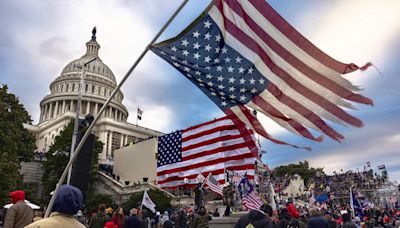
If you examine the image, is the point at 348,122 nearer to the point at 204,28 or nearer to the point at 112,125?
the point at 204,28

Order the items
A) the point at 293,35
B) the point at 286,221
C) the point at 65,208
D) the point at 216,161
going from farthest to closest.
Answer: the point at 216,161 → the point at 286,221 → the point at 293,35 → the point at 65,208

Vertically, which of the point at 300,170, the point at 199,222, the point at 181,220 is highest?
the point at 300,170

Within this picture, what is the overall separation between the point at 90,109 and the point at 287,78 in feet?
282

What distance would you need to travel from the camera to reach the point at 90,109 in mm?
87750

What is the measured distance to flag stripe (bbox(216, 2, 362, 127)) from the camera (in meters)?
6.51

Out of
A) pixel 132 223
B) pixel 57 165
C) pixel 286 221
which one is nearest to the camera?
pixel 132 223

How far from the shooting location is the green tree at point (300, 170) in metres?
92.8

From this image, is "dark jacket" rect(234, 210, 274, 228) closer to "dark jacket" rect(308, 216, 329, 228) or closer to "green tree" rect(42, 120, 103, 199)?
"dark jacket" rect(308, 216, 329, 228)

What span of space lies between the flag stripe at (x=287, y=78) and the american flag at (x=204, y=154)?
1164cm

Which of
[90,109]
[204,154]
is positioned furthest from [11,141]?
[90,109]

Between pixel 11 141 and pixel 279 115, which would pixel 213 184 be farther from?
pixel 11 141

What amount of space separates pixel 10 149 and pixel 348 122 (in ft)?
102

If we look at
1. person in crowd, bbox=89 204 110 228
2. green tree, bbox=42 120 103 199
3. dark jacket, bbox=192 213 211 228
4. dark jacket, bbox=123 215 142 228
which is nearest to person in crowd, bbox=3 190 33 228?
dark jacket, bbox=123 215 142 228

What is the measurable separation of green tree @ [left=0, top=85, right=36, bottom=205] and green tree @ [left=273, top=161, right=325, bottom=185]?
67.0 m
